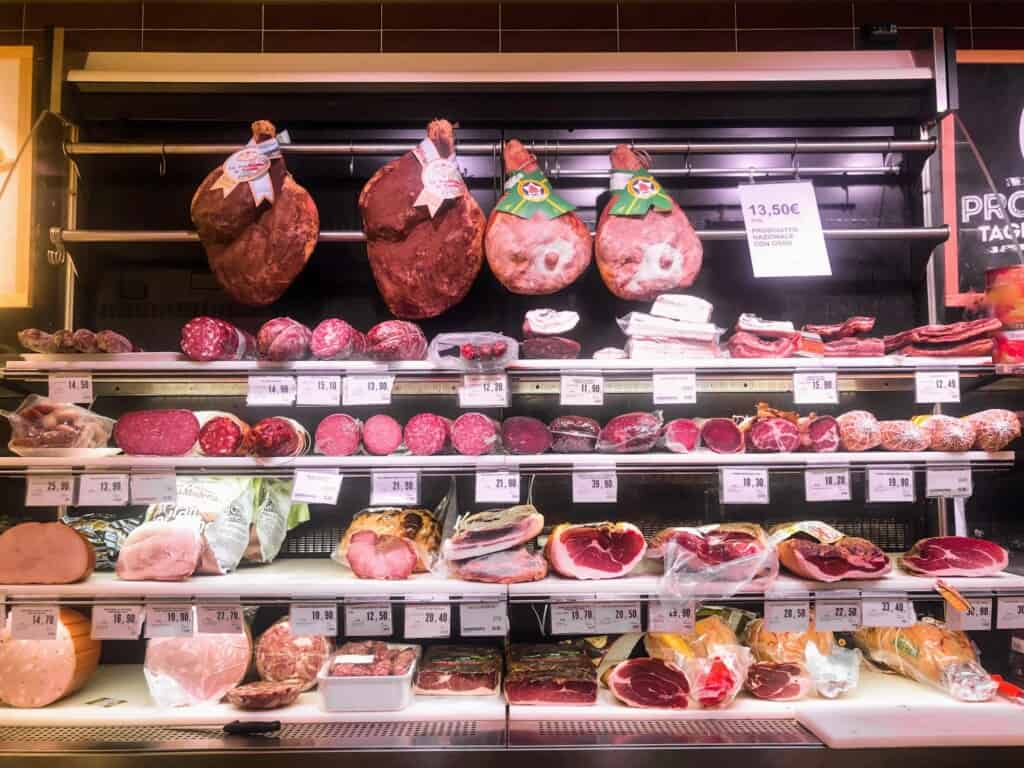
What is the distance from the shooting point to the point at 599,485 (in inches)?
124

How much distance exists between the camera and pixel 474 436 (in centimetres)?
320

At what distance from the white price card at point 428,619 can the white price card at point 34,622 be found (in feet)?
4.80

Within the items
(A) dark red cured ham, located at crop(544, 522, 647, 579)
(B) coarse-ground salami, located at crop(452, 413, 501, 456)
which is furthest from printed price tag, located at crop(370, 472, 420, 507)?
(A) dark red cured ham, located at crop(544, 522, 647, 579)

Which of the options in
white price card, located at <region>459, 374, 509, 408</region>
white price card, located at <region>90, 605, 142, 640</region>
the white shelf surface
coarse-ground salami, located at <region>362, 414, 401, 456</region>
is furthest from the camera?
coarse-ground salami, located at <region>362, 414, 401, 456</region>

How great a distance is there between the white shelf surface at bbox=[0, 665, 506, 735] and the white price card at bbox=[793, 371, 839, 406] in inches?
73.1

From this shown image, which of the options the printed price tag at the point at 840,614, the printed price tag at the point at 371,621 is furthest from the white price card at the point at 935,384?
the printed price tag at the point at 371,621


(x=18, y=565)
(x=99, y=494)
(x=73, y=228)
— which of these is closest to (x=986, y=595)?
(x=99, y=494)

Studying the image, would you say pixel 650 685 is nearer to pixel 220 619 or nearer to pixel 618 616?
pixel 618 616

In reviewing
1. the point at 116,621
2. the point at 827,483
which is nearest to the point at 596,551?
the point at 827,483

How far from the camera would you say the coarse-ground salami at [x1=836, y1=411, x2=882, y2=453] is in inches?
126

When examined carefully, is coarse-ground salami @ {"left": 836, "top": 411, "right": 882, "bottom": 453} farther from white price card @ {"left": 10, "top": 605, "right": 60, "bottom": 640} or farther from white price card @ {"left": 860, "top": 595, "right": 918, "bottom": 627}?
white price card @ {"left": 10, "top": 605, "right": 60, "bottom": 640}

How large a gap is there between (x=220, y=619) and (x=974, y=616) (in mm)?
3206

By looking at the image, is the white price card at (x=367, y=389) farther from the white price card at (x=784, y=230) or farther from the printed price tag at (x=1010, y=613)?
the printed price tag at (x=1010, y=613)

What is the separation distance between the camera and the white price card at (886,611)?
3.10 meters
